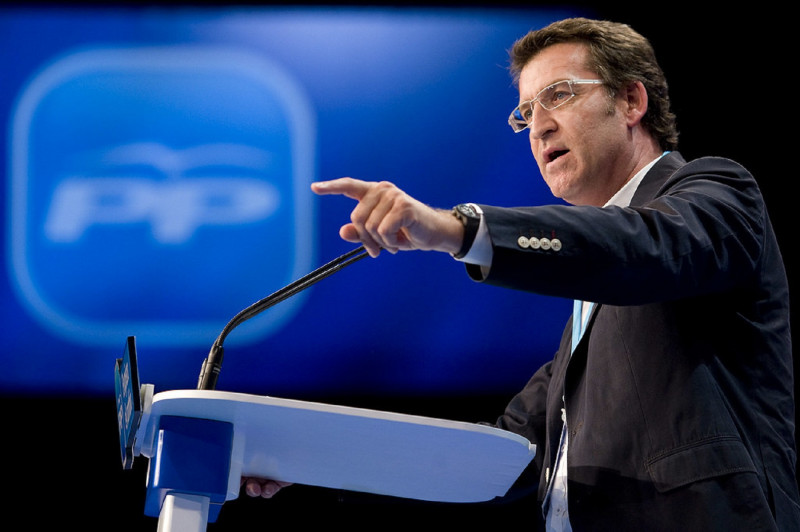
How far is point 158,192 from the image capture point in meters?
2.74

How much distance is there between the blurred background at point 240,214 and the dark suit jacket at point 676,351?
1177mm

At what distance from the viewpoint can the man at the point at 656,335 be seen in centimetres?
113

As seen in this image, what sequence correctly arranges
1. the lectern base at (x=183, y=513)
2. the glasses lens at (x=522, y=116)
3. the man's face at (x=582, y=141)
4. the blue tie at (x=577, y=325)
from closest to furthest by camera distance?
the lectern base at (x=183, y=513) → the blue tie at (x=577, y=325) → the man's face at (x=582, y=141) → the glasses lens at (x=522, y=116)

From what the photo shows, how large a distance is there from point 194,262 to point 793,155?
213cm

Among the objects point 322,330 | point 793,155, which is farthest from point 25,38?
point 793,155

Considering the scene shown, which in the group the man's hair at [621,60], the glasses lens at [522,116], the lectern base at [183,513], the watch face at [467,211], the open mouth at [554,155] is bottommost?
the lectern base at [183,513]

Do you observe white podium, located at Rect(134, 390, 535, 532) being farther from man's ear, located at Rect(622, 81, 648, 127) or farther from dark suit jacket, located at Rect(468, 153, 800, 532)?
man's ear, located at Rect(622, 81, 648, 127)

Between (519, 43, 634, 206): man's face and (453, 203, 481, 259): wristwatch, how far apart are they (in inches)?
35.8

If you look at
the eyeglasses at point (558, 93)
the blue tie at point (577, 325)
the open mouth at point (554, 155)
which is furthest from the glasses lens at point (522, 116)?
the blue tie at point (577, 325)

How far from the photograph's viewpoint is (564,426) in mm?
1762

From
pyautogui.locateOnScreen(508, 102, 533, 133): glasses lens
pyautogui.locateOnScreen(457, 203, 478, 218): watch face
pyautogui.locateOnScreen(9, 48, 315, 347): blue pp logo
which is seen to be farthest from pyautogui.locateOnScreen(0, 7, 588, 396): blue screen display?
pyautogui.locateOnScreen(457, 203, 478, 218): watch face

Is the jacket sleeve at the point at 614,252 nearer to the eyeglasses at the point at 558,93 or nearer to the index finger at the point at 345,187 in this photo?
the index finger at the point at 345,187

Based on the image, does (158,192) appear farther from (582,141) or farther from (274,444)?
(274,444)

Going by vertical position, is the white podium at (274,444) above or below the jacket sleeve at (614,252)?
below
